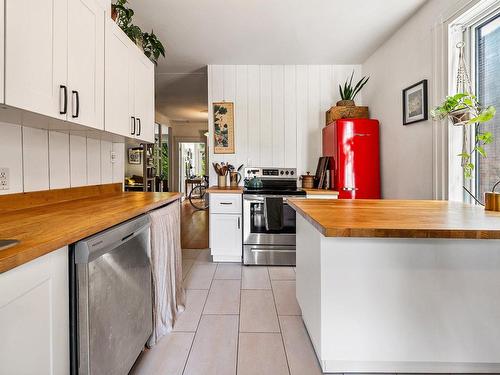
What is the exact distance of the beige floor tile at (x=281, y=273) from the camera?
10.2 feet

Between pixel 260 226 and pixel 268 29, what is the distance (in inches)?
82.1

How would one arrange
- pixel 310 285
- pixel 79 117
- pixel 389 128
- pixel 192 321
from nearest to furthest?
pixel 79 117 → pixel 310 285 → pixel 192 321 → pixel 389 128

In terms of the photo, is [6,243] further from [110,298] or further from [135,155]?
[135,155]

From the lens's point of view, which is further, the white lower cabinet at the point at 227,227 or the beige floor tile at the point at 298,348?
the white lower cabinet at the point at 227,227

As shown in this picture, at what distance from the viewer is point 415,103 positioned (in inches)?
112

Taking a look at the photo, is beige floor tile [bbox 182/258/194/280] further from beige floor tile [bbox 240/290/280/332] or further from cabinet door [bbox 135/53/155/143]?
cabinet door [bbox 135/53/155/143]

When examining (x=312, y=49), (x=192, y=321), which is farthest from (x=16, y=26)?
(x=312, y=49)

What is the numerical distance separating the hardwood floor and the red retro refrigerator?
6.82 ft

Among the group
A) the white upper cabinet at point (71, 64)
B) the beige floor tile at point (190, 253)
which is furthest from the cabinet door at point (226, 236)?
the white upper cabinet at point (71, 64)

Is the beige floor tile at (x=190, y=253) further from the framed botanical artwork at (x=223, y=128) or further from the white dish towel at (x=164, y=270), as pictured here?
the white dish towel at (x=164, y=270)

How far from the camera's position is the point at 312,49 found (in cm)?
361

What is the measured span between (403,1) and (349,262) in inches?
94.9

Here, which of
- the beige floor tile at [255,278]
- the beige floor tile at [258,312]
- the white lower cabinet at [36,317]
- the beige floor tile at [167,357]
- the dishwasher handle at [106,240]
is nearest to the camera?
the white lower cabinet at [36,317]

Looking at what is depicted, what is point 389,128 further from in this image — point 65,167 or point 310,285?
point 65,167
